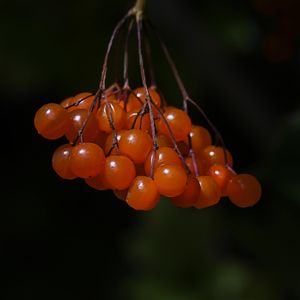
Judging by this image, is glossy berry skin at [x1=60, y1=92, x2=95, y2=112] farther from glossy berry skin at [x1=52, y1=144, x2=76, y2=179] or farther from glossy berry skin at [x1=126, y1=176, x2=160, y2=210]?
glossy berry skin at [x1=126, y1=176, x2=160, y2=210]

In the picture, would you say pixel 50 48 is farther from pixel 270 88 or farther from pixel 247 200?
pixel 247 200

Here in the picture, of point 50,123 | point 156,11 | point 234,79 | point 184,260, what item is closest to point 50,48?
point 156,11

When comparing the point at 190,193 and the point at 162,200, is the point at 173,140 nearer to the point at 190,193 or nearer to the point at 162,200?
the point at 190,193

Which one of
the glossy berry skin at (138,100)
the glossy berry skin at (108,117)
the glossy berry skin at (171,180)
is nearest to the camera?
the glossy berry skin at (171,180)

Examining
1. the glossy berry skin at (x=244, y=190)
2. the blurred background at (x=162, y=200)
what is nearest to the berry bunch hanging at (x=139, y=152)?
the glossy berry skin at (x=244, y=190)

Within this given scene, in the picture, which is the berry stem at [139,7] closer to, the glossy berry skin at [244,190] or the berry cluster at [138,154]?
the berry cluster at [138,154]

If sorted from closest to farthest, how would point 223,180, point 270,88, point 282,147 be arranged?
1. point 223,180
2. point 282,147
3. point 270,88
